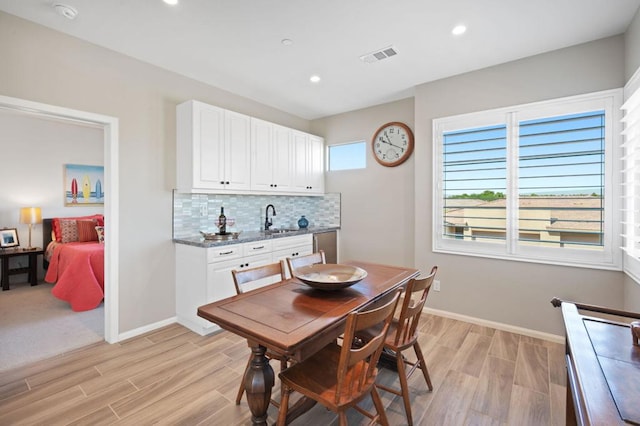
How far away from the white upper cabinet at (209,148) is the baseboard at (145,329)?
56.2 inches

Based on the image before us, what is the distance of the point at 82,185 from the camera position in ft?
17.7

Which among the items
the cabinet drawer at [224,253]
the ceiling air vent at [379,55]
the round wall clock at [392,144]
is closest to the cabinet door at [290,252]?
the cabinet drawer at [224,253]

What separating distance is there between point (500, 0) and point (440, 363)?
2.76 meters

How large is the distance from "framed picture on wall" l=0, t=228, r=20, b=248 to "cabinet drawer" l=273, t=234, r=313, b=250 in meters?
4.36

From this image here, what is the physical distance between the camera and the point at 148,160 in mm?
3004

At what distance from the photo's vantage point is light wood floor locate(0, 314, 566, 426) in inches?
71.0

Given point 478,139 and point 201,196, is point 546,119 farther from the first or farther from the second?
point 201,196

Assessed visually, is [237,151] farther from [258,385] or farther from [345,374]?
[345,374]

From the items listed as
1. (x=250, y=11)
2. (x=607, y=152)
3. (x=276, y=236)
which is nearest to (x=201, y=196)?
(x=276, y=236)

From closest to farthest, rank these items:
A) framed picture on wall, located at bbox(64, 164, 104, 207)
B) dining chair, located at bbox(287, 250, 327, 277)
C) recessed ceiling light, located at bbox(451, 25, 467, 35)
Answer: dining chair, located at bbox(287, 250, 327, 277)
recessed ceiling light, located at bbox(451, 25, 467, 35)
framed picture on wall, located at bbox(64, 164, 104, 207)

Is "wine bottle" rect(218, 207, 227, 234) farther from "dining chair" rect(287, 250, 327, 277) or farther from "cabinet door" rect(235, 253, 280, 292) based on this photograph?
"dining chair" rect(287, 250, 327, 277)

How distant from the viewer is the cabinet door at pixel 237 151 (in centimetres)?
332

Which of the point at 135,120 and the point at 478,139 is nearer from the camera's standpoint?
the point at 135,120

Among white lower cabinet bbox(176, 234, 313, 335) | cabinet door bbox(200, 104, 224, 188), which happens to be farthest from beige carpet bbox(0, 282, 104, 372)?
cabinet door bbox(200, 104, 224, 188)
